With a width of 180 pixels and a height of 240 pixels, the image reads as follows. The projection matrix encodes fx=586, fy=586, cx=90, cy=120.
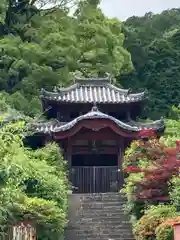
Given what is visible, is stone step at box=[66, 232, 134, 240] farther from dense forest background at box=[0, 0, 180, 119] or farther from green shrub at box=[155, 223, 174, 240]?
dense forest background at box=[0, 0, 180, 119]

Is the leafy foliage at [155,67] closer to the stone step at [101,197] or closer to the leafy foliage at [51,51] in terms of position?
the leafy foliage at [51,51]

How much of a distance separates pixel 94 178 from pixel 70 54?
10728 millimetres

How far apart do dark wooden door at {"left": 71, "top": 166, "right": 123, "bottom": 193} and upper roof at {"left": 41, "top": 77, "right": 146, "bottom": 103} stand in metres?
3.64

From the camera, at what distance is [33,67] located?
31.8 m

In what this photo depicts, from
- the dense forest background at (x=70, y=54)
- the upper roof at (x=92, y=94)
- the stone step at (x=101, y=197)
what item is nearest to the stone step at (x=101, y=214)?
the stone step at (x=101, y=197)

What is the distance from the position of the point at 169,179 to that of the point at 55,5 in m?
23.3

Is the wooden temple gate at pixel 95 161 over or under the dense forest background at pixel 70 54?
under

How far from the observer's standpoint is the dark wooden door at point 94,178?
78.6 ft

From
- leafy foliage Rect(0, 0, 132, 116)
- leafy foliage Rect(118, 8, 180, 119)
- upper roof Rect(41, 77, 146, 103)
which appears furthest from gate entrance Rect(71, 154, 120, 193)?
leafy foliage Rect(118, 8, 180, 119)

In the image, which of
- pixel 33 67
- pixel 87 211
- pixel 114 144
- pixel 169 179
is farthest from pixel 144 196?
pixel 33 67

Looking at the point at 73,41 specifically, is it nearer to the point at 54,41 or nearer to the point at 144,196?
the point at 54,41

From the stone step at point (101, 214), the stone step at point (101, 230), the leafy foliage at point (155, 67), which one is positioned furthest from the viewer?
the leafy foliage at point (155, 67)

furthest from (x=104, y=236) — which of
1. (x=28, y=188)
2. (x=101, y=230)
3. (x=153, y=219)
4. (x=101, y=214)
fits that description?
(x=28, y=188)

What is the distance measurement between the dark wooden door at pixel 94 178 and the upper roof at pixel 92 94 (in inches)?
143
